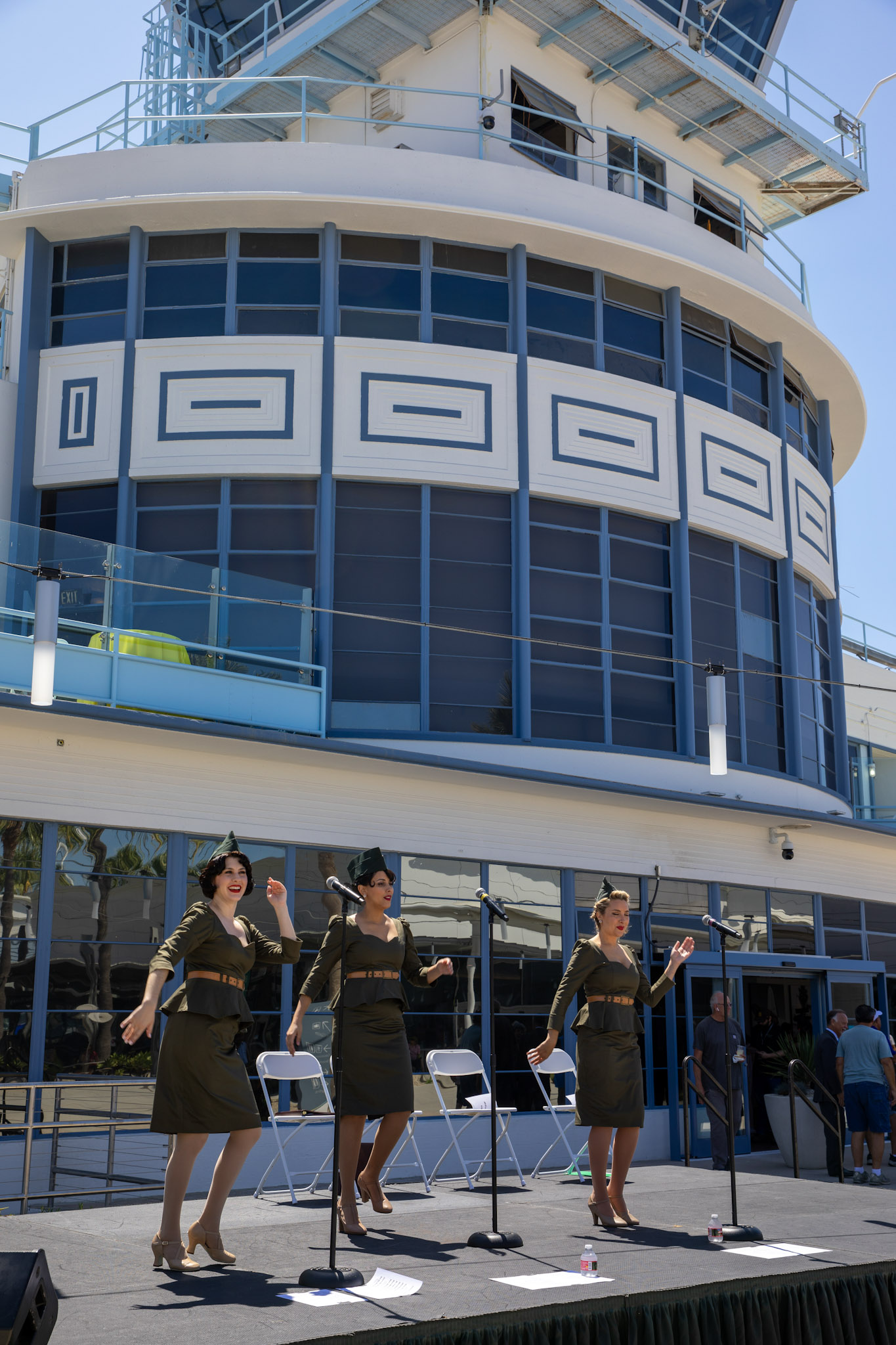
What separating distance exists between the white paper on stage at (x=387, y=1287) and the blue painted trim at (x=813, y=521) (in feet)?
46.3

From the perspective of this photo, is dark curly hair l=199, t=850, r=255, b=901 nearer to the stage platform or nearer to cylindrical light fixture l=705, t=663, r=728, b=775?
the stage platform

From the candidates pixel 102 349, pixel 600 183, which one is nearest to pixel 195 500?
pixel 102 349

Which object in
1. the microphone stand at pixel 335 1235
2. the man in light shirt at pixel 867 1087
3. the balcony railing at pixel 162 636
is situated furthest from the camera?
the man in light shirt at pixel 867 1087

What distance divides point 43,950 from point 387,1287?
19.4 ft

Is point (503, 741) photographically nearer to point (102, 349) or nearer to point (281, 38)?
point (102, 349)

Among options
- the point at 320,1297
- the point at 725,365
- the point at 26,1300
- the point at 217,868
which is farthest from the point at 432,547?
the point at 26,1300

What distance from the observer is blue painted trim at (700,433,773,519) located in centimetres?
1744

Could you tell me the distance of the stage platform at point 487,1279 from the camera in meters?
5.59

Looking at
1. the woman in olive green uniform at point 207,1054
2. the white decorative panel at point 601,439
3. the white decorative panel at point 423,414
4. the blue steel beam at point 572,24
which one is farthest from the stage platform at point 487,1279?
the blue steel beam at point 572,24

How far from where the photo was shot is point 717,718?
12891mm

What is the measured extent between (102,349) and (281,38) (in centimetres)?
760

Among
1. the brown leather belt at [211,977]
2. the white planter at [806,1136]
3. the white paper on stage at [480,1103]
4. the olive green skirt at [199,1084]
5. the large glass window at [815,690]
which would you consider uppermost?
the large glass window at [815,690]

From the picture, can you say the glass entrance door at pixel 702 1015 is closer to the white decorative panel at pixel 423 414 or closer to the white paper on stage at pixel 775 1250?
the white decorative panel at pixel 423 414

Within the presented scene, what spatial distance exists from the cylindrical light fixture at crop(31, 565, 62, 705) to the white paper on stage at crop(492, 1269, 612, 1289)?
5361 mm
